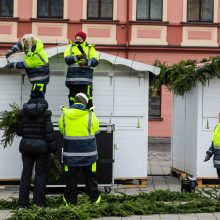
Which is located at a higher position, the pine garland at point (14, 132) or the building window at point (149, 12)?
the building window at point (149, 12)

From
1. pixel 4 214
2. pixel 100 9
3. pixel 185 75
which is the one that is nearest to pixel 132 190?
pixel 185 75

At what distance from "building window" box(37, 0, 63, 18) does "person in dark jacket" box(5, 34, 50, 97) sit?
15448 millimetres

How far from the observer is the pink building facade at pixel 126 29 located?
27.5 metres

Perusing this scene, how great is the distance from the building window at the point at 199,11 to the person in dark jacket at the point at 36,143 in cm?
1842

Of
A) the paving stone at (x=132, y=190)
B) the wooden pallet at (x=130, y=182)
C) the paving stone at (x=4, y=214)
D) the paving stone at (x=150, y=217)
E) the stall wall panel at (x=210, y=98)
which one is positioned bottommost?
the paving stone at (x=4, y=214)

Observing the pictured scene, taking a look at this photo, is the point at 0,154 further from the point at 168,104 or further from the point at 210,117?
the point at 168,104

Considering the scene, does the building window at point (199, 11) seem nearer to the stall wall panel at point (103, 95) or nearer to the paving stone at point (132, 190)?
the stall wall panel at point (103, 95)

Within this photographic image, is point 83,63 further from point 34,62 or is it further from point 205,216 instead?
point 205,216

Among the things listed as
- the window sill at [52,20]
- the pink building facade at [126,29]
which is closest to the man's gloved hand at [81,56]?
the pink building facade at [126,29]

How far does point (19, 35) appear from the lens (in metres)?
27.6

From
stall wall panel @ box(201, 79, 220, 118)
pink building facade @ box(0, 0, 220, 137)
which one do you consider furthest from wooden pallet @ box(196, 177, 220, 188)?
pink building facade @ box(0, 0, 220, 137)

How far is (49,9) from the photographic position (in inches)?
1094

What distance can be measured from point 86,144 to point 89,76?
2634 millimetres

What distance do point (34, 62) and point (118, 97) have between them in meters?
1.95
